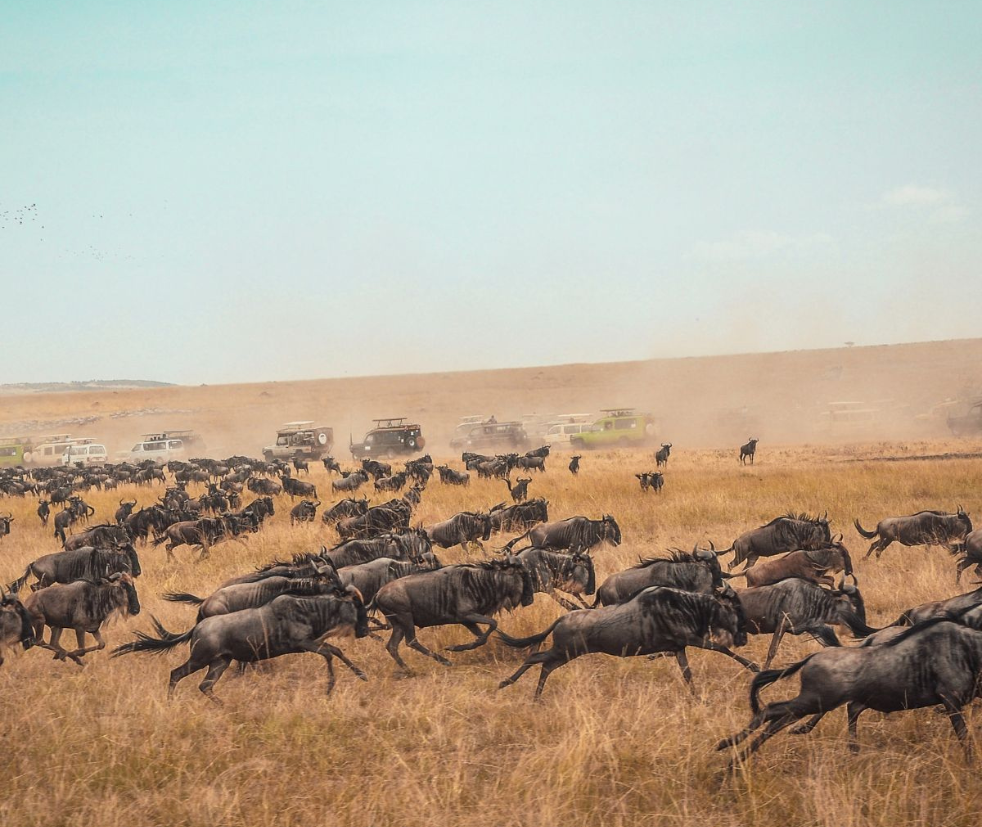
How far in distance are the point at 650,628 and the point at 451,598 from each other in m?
2.07

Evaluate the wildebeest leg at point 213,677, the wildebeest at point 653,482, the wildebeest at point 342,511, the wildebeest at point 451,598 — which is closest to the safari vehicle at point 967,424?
the wildebeest at point 653,482

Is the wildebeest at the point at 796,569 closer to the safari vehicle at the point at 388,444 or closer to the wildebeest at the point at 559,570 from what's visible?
the wildebeest at the point at 559,570

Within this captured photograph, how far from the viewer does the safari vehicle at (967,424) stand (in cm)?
4219

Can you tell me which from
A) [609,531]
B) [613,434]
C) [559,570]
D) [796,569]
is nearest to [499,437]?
[613,434]

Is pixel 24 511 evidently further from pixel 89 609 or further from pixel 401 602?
pixel 401 602

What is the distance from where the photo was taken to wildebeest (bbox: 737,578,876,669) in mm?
7031

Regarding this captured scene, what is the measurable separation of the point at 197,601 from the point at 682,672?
4.76 metres

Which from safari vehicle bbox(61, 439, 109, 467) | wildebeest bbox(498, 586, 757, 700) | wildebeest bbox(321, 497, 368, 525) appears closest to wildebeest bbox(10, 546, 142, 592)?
wildebeest bbox(321, 497, 368, 525)

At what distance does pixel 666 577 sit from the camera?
8023mm

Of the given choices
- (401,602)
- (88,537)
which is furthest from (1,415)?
(401,602)

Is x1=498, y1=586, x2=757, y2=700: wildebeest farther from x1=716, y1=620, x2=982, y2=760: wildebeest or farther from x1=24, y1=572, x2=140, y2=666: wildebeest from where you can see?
x1=24, y1=572, x2=140, y2=666: wildebeest

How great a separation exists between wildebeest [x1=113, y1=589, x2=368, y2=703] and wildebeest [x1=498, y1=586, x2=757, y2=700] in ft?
5.13

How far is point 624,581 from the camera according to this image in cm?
797

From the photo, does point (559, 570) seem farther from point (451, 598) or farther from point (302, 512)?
point (302, 512)
